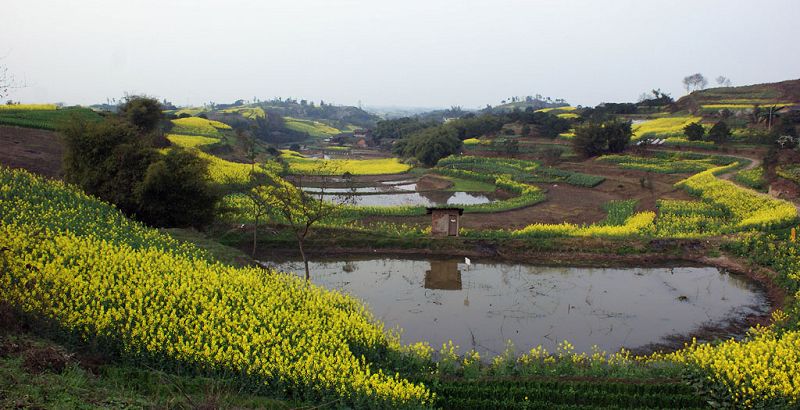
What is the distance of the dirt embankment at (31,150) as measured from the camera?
83.8 ft

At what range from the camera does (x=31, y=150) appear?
28.6 meters

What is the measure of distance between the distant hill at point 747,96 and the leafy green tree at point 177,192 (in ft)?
218

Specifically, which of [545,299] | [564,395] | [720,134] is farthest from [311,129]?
[564,395]

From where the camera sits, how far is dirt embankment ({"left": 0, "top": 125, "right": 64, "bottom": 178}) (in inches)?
1005

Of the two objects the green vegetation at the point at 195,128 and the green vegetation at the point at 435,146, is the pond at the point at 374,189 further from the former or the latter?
the green vegetation at the point at 195,128

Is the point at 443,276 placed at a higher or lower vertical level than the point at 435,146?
lower

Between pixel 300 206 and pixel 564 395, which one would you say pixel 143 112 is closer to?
pixel 300 206

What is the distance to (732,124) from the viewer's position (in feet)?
187

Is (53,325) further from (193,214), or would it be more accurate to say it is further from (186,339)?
(193,214)

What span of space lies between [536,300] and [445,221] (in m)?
7.39

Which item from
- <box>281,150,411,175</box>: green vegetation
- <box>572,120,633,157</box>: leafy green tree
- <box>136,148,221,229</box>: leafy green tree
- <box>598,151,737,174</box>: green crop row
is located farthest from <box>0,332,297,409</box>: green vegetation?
<box>572,120,633,157</box>: leafy green tree

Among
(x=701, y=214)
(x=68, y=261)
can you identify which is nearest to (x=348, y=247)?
(x=68, y=261)

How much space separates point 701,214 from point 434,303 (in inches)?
740

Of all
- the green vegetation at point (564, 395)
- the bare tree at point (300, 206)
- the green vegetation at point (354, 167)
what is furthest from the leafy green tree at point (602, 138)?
the green vegetation at point (564, 395)
